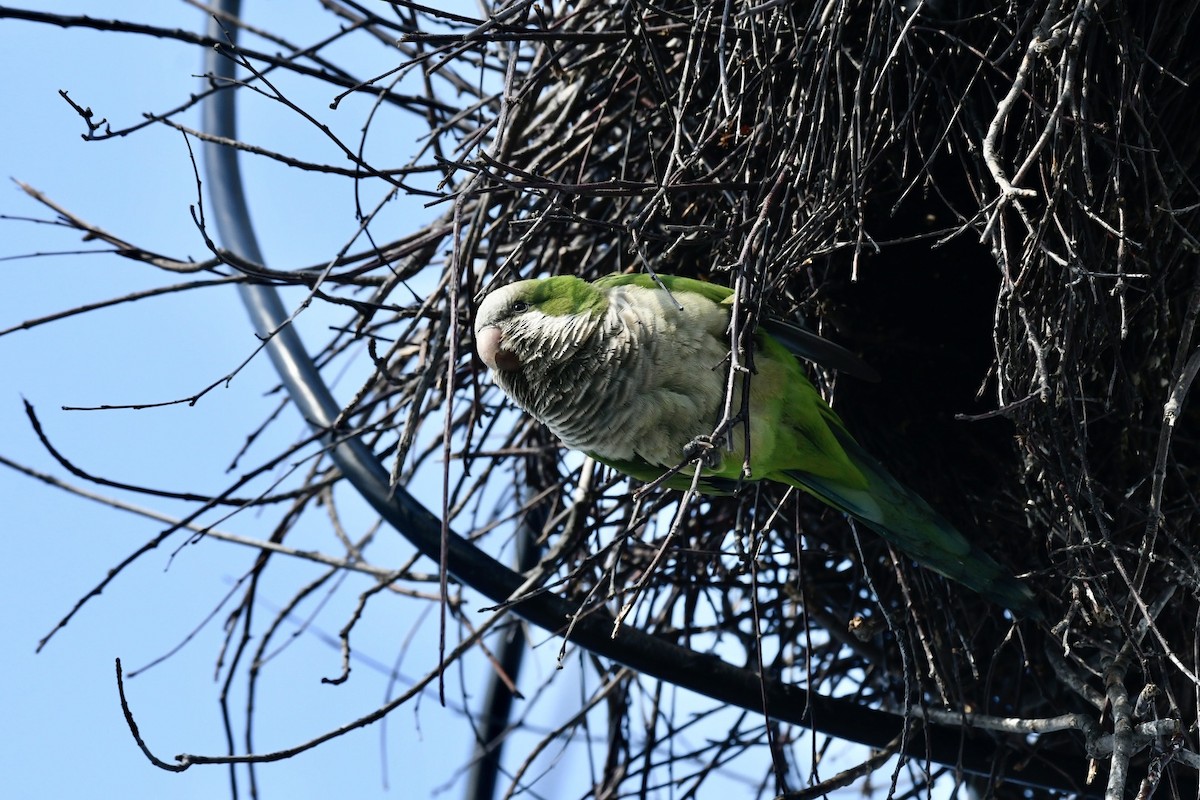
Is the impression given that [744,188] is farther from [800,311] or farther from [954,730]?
[954,730]

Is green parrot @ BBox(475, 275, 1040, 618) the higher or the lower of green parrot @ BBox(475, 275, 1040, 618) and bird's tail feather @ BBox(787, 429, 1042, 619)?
the higher

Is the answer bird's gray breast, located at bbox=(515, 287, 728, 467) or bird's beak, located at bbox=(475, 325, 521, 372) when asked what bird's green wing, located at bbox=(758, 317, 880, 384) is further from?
bird's beak, located at bbox=(475, 325, 521, 372)

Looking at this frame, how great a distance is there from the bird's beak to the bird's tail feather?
1.15 ft

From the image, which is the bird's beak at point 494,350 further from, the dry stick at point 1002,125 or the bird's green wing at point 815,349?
the dry stick at point 1002,125

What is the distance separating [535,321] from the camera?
1173 millimetres

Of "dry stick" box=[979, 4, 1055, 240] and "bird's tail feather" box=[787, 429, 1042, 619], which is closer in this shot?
"dry stick" box=[979, 4, 1055, 240]

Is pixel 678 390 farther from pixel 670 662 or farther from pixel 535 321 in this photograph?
pixel 670 662

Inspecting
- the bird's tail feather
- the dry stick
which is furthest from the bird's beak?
the dry stick

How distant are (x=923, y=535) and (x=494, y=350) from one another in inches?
19.4

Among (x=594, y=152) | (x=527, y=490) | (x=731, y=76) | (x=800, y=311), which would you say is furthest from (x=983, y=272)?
(x=527, y=490)

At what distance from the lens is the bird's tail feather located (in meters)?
1.21

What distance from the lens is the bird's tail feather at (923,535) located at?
121 centimetres

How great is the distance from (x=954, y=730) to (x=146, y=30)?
1.19 meters

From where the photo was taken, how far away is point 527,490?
5.61ft
